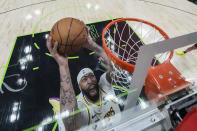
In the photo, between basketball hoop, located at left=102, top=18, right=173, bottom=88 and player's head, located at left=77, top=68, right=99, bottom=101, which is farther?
basketball hoop, located at left=102, top=18, right=173, bottom=88

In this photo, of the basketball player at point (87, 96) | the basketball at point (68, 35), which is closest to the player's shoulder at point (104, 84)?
the basketball player at point (87, 96)

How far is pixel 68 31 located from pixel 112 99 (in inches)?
33.1

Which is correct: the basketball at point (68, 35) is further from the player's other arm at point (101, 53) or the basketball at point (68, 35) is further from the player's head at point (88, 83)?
the player's head at point (88, 83)

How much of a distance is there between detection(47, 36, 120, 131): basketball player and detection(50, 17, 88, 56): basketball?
7cm

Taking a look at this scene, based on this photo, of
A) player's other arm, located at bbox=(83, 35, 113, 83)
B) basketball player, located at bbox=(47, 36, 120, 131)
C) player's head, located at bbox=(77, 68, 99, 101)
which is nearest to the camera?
basketball player, located at bbox=(47, 36, 120, 131)

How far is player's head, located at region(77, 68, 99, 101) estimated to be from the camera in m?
1.46

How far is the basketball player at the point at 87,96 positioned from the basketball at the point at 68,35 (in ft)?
0.22

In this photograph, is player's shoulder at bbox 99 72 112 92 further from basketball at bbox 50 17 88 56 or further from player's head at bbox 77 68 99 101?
basketball at bbox 50 17 88 56

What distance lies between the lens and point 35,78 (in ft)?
5.46

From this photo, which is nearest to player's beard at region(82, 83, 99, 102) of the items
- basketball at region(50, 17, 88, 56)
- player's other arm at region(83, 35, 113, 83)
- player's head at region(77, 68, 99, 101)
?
player's head at region(77, 68, 99, 101)

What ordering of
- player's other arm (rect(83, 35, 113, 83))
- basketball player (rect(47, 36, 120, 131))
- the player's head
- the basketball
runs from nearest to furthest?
1. basketball player (rect(47, 36, 120, 131))
2. the basketball
3. the player's head
4. player's other arm (rect(83, 35, 113, 83))

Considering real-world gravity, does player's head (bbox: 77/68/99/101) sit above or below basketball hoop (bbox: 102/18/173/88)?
below

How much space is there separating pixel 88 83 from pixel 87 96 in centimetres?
17

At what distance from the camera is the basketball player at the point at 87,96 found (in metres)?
1.17
